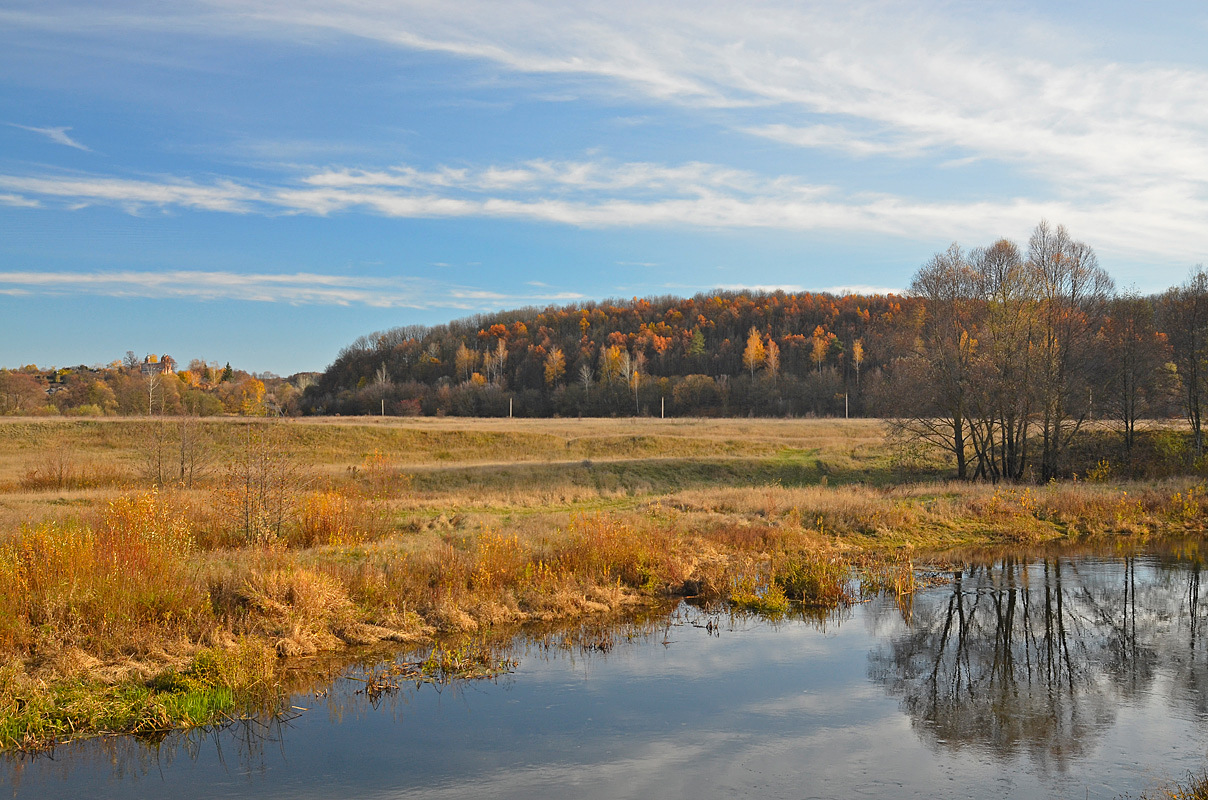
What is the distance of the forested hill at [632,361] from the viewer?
112m

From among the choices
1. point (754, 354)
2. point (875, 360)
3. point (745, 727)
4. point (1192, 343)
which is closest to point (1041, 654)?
point (745, 727)

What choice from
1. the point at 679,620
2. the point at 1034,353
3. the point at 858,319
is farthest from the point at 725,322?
the point at 679,620

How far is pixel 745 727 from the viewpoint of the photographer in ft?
33.2

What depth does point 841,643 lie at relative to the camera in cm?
1402

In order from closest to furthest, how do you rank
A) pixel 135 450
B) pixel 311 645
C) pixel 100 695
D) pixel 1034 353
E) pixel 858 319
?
pixel 100 695
pixel 311 645
pixel 1034 353
pixel 135 450
pixel 858 319

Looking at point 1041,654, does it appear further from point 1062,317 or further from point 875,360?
point 875,360

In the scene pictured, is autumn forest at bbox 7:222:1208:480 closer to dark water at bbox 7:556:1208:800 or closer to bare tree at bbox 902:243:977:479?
bare tree at bbox 902:243:977:479

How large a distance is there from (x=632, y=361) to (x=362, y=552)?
113 m

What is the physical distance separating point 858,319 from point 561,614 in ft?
399

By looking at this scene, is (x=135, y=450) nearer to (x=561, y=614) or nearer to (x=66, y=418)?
(x=66, y=418)

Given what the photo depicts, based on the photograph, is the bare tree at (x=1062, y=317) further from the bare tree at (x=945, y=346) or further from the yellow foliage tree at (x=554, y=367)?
the yellow foliage tree at (x=554, y=367)

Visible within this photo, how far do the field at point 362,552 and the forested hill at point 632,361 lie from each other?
240 ft

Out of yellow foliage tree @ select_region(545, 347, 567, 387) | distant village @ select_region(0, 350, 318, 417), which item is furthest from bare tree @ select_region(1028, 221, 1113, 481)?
yellow foliage tree @ select_region(545, 347, 567, 387)

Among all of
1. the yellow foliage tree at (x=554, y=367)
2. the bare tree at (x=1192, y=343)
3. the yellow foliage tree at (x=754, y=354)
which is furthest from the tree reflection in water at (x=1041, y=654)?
the yellow foliage tree at (x=554, y=367)
